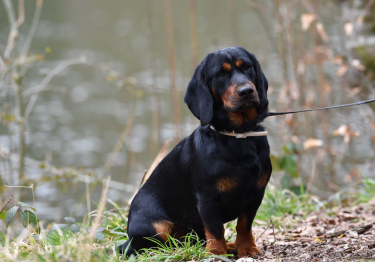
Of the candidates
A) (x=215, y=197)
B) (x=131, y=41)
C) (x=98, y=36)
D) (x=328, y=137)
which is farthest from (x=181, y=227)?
(x=98, y=36)

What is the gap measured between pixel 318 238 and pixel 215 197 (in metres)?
1.05

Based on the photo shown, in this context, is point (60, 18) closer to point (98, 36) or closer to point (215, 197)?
point (98, 36)

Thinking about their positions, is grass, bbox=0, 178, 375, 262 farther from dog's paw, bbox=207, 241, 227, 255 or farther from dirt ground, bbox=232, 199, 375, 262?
dirt ground, bbox=232, 199, 375, 262

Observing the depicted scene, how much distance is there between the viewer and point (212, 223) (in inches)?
110

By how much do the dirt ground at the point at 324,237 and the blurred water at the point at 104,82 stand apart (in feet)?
9.91

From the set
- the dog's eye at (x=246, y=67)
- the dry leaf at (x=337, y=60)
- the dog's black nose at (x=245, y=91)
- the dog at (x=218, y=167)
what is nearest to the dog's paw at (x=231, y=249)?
the dog at (x=218, y=167)

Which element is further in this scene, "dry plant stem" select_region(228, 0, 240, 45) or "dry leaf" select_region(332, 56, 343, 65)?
"dry plant stem" select_region(228, 0, 240, 45)

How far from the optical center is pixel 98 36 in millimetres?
17094

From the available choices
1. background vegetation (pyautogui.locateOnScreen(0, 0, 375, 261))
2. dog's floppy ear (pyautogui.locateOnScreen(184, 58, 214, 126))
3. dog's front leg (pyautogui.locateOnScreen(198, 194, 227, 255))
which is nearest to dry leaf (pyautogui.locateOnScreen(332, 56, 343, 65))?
background vegetation (pyautogui.locateOnScreen(0, 0, 375, 261))

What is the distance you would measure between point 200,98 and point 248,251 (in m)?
1.06

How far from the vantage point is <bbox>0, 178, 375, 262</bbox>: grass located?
236cm

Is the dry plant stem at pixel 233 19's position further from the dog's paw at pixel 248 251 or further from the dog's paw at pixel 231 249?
the dog's paw at pixel 248 251

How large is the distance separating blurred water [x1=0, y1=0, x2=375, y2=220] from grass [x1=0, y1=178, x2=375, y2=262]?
2691 millimetres

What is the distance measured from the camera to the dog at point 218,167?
2744 mm
